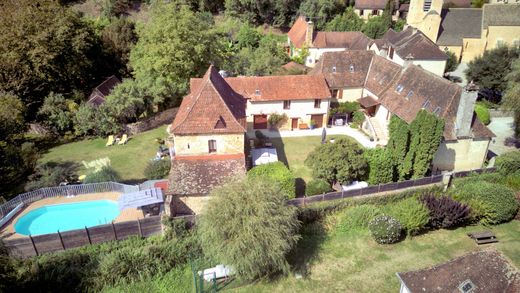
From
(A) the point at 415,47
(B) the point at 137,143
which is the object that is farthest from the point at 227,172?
(A) the point at 415,47

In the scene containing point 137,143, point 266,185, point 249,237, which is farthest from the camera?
point 137,143

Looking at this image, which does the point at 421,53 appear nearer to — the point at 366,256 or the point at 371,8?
the point at 366,256

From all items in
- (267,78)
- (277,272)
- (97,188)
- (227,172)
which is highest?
(267,78)

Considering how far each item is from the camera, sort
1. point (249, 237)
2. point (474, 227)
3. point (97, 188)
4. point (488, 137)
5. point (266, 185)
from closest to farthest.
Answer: point (249, 237)
point (266, 185)
point (474, 227)
point (97, 188)
point (488, 137)

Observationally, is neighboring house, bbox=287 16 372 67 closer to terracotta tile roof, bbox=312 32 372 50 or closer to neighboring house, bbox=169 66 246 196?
terracotta tile roof, bbox=312 32 372 50

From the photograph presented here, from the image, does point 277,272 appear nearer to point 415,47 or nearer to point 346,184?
point 346,184

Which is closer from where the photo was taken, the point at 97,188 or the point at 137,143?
the point at 97,188

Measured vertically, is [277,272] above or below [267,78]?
below
